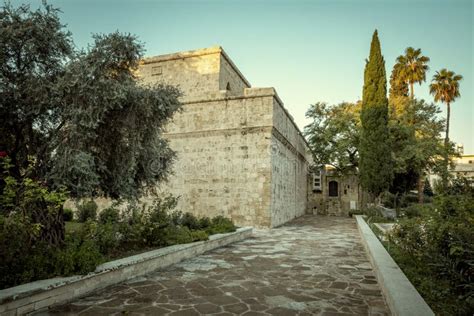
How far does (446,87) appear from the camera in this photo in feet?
96.4

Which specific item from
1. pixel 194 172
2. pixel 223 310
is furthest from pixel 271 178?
pixel 223 310

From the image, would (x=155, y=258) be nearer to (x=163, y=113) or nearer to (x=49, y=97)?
(x=163, y=113)

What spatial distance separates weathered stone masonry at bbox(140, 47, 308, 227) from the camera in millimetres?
14578

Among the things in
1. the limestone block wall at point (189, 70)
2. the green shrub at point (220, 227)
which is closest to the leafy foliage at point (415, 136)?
the limestone block wall at point (189, 70)

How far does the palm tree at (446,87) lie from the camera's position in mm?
29250

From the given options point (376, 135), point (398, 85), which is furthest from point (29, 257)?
point (398, 85)

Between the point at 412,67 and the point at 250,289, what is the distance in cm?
3236

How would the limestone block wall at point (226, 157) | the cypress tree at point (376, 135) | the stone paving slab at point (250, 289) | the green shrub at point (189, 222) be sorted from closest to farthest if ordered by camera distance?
the stone paving slab at point (250, 289), the green shrub at point (189, 222), the limestone block wall at point (226, 157), the cypress tree at point (376, 135)

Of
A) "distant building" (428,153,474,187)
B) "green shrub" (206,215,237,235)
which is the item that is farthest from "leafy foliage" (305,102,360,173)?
"green shrub" (206,215,237,235)

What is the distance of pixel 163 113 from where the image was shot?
6.99 meters

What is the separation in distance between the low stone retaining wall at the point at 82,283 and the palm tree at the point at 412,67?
3075 centimetres

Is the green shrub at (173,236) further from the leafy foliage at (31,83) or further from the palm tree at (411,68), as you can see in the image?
the palm tree at (411,68)

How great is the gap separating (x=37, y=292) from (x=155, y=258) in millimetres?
2531

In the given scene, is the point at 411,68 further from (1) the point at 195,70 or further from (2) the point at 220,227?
(2) the point at 220,227
